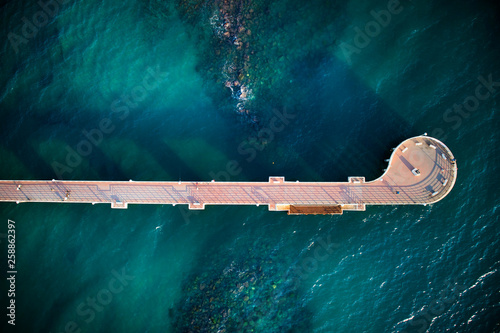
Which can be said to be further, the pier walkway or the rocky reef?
the pier walkway

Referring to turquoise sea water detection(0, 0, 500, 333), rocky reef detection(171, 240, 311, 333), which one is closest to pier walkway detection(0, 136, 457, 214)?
turquoise sea water detection(0, 0, 500, 333)

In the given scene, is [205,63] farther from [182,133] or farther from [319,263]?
[319,263]

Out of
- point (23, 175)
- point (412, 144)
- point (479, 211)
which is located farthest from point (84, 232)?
point (479, 211)

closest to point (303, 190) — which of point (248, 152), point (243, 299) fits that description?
point (248, 152)

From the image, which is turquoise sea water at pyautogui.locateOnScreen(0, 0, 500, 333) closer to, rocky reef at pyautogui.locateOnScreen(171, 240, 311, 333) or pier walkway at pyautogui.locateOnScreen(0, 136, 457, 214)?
rocky reef at pyautogui.locateOnScreen(171, 240, 311, 333)

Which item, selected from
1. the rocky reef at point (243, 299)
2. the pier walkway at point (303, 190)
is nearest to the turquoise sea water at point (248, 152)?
the rocky reef at point (243, 299)
